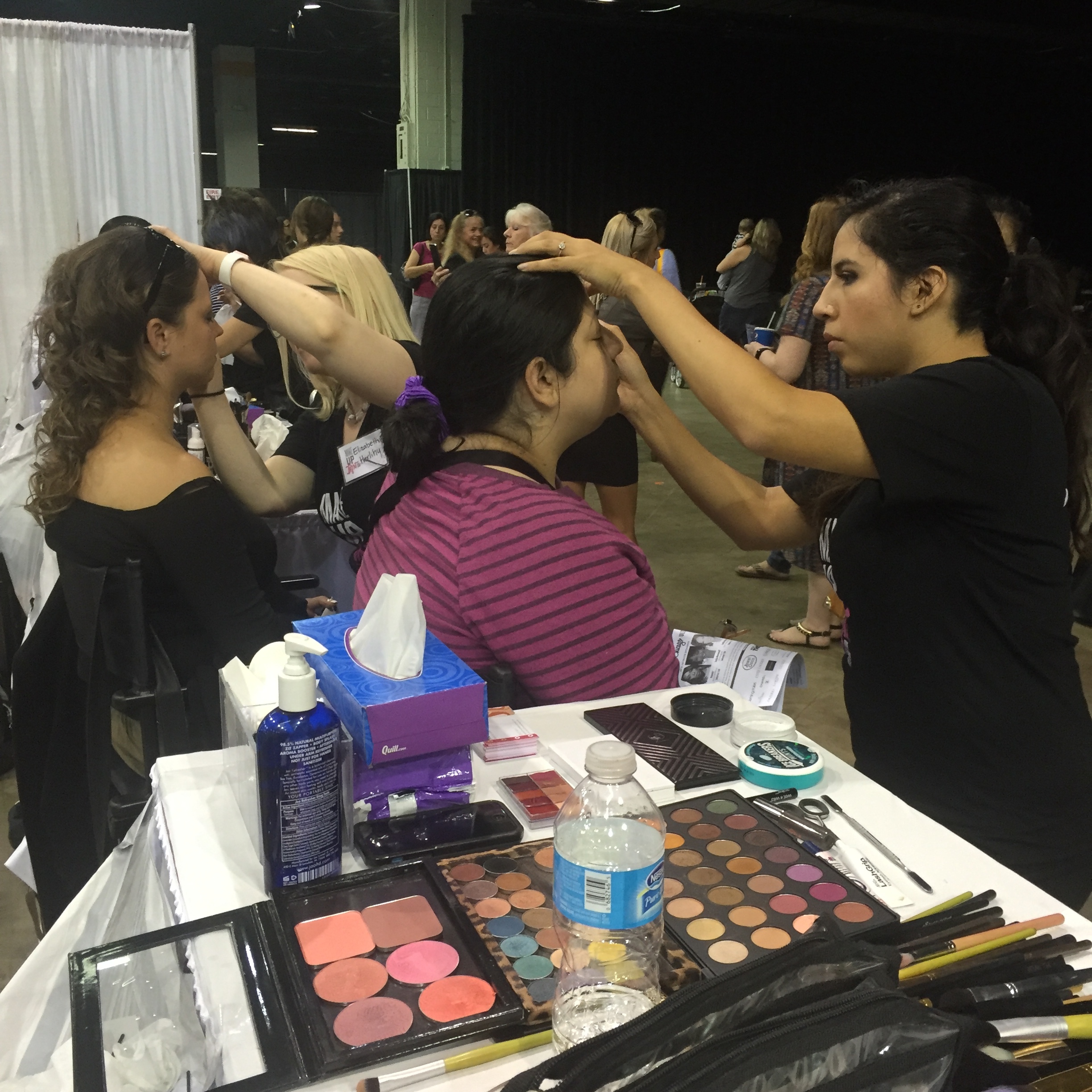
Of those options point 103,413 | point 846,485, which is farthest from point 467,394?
point 103,413

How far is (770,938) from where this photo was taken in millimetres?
826

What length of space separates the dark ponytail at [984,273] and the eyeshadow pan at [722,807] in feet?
2.08

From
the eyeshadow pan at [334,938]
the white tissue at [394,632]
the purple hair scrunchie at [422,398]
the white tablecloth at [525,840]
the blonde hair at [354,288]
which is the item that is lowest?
the white tablecloth at [525,840]

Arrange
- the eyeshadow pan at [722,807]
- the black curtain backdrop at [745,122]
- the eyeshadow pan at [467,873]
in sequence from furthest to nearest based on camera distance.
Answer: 1. the black curtain backdrop at [745,122]
2. the eyeshadow pan at [722,807]
3. the eyeshadow pan at [467,873]

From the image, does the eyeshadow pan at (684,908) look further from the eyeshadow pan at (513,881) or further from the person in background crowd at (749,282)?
the person in background crowd at (749,282)

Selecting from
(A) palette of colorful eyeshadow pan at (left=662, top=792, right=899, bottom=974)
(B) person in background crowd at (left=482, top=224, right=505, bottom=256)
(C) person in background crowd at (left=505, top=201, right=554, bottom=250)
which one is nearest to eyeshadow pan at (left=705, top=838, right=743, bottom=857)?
(A) palette of colorful eyeshadow pan at (left=662, top=792, right=899, bottom=974)

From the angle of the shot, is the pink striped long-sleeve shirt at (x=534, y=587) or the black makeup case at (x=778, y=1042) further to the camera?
the pink striped long-sleeve shirt at (x=534, y=587)

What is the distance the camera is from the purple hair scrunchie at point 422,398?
1.41 m

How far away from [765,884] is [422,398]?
2.67ft

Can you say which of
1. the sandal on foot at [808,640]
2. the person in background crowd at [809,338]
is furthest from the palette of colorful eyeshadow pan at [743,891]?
the sandal on foot at [808,640]

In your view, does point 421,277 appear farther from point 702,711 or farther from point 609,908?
point 609,908

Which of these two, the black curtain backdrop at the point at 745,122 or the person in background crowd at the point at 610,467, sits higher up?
the black curtain backdrop at the point at 745,122

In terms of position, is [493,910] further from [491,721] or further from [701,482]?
[701,482]

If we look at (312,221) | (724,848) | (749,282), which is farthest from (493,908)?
(749,282)
